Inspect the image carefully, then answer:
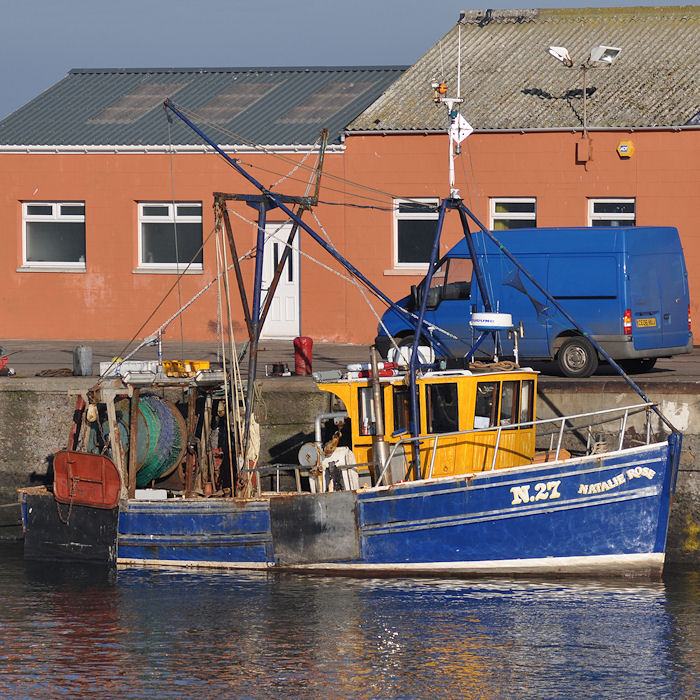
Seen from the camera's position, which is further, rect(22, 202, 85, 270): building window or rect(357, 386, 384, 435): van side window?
rect(22, 202, 85, 270): building window

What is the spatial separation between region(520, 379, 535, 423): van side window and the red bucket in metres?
4.78

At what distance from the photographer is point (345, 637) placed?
577 inches

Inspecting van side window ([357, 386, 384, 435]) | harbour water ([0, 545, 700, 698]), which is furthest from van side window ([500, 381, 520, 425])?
harbour water ([0, 545, 700, 698])

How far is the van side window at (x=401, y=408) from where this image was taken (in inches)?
692

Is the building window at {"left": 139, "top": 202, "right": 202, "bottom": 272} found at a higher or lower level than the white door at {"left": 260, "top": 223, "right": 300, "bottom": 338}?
higher

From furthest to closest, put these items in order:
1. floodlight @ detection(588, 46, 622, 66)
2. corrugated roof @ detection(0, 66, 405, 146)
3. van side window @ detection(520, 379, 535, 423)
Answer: corrugated roof @ detection(0, 66, 405, 146), floodlight @ detection(588, 46, 622, 66), van side window @ detection(520, 379, 535, 423)

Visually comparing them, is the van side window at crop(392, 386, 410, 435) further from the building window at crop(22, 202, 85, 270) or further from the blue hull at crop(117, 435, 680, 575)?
the building window at crop(22, 202, 85, 270)

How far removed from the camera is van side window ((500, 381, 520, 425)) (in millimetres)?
17500

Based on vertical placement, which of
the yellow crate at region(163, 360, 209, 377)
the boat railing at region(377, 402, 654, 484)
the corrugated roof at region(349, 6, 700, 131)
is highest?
the corrugated roof at region(349, 6, 700, 131)

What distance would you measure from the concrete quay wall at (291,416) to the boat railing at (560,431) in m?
0.17

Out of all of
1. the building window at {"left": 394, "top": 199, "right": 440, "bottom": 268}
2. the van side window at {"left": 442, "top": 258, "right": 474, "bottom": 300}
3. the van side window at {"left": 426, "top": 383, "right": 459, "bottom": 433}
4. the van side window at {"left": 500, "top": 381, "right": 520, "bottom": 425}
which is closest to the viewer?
the van side window at {"left": 426, "top": 383, "right": 459, "bottom": 433}

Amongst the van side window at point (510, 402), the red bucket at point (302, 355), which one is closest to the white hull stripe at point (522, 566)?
the van side window at point (510, 402)

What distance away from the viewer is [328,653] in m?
14.2

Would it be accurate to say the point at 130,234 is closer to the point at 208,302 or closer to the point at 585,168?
the point at 208,302
